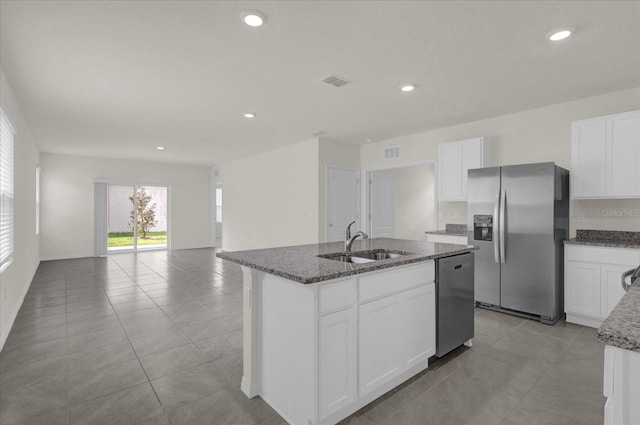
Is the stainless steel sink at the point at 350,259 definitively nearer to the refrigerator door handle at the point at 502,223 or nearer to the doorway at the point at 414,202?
the refrigerator door handle at the point at 502,223

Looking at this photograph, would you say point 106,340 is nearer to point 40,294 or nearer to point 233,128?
point 40,294

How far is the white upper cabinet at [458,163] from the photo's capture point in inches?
179

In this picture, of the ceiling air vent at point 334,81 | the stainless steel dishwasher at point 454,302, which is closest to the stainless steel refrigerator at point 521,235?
the stainless steel dishwasher at point 454,302

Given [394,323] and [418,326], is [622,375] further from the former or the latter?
[418,326]

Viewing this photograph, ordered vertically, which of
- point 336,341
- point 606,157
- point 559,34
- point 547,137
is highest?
point 559,34

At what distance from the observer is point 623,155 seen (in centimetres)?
338

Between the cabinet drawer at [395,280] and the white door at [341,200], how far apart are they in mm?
3825

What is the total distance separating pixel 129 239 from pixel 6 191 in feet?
20.5

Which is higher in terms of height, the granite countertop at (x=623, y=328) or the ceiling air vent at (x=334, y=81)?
the ceiling air vent at (x=334, y=81)

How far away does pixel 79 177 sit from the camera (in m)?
8.43

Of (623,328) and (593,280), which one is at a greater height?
(623,328)

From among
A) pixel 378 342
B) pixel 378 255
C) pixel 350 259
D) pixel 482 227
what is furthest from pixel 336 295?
pixel 482 227

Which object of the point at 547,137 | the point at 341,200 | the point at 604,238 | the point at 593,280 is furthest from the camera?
the point at 341,200

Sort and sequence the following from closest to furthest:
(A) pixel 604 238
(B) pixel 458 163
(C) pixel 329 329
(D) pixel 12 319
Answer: (C) pixel 329 329 < (D) pixel 12 319 < (A) pixel 604 238 < (B) pixel 458 163
